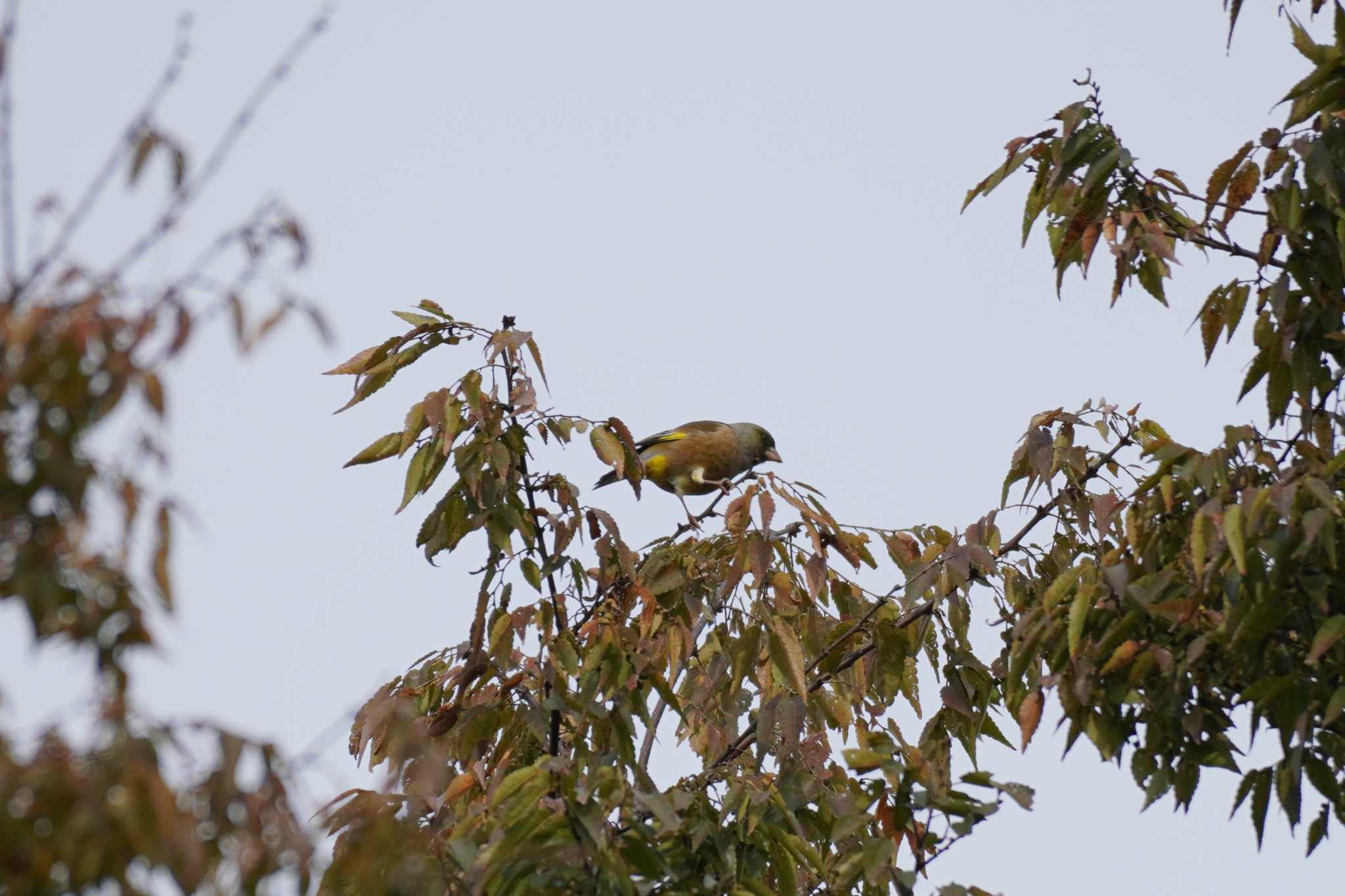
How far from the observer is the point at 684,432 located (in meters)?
8.88

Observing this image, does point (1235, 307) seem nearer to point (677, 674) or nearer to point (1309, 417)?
point (1309, 417)

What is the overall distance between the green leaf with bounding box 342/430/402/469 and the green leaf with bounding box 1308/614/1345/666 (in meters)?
2.34

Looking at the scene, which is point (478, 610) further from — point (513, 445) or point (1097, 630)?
point (1097, 630)

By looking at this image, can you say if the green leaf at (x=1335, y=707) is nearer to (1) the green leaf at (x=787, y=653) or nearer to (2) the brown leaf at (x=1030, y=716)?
(2) the brown leaf at (x=1030, y=716)

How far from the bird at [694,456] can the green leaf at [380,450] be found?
4.14 meters

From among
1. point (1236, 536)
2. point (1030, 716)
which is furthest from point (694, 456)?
point (1236, 536)

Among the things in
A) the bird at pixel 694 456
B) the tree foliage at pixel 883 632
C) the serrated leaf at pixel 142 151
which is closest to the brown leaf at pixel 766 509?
the tree foliage at pixel 883 632

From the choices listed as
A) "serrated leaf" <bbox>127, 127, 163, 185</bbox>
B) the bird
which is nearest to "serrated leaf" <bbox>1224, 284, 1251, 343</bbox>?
"serrated leaf" <bbox>127, 127, 163, 185</bbox>

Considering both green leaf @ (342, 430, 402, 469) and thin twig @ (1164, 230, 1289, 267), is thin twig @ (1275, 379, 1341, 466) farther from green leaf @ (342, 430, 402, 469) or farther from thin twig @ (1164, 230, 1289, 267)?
green leaf @ (342, 430, 402, 469)

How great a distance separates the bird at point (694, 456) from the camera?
8641 mm

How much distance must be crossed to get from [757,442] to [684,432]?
0.72m

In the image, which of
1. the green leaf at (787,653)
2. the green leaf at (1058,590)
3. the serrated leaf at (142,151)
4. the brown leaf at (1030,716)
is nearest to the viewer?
the serrated leaf at (142,151)

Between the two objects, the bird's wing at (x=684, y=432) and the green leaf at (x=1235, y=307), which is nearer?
the green leaf at (x=1235, y=307)

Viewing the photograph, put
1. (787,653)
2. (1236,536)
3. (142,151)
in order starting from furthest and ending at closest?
(787,653) → (1236,536) → (142,151)
